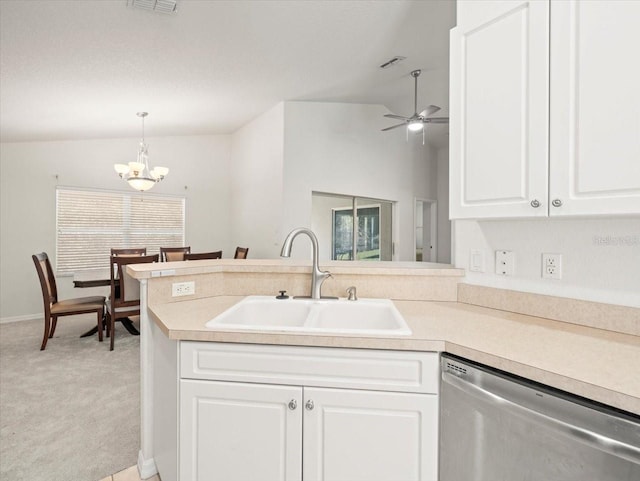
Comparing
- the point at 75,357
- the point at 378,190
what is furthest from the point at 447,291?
the point at 378,190

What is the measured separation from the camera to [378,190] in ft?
19.5

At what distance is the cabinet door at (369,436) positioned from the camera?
1.16m

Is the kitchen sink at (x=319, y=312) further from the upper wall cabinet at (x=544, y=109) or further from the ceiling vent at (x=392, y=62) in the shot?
the ceiling vent at (x=392, y=62)

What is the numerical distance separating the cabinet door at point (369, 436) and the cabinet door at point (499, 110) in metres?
0.79

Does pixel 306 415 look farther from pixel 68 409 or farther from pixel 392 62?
pixel 392 62

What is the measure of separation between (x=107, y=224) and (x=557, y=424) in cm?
599

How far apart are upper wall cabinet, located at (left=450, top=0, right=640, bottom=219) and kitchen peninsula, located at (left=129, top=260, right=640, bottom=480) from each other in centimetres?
45

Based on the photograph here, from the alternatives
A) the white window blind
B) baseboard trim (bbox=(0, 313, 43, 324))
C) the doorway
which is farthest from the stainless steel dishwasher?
the doorway

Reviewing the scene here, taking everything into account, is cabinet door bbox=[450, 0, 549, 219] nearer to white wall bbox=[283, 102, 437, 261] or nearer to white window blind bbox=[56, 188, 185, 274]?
white wall bbox=[283, 102, 437, 261]

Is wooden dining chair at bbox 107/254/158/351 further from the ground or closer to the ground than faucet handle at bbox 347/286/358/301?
closer to the ground

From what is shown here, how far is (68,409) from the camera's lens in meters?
2.35

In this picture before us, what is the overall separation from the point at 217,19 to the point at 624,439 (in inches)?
126

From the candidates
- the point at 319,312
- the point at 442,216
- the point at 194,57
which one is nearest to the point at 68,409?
the point at 319,312

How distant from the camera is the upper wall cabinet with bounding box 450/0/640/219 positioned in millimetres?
1056
